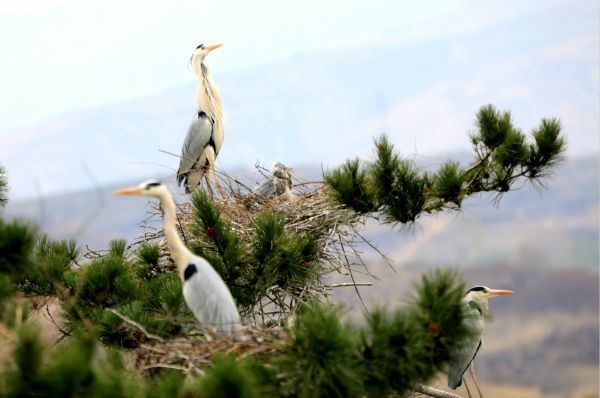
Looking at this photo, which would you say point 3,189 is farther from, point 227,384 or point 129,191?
point 227,384

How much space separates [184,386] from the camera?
11.6 ft

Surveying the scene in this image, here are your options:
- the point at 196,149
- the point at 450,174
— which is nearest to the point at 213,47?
the point at 196,149

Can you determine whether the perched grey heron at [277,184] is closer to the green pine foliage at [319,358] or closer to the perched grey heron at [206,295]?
the perched grey heron at [206,295]

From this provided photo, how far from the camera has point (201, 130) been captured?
8.75m

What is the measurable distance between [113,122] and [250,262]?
94425 mm

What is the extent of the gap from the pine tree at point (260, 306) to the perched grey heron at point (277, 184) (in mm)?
1018

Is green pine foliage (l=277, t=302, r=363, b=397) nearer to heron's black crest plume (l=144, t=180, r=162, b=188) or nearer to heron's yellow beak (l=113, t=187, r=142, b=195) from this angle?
heron's yellow beak (l=113, t=187, r=142, b=195)

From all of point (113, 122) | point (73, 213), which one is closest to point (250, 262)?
point (73, 213)

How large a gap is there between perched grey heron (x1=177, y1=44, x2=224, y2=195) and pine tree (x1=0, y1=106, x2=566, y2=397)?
1765 millimetres

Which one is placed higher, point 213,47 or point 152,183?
point 213,47

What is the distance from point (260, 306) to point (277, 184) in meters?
1.53

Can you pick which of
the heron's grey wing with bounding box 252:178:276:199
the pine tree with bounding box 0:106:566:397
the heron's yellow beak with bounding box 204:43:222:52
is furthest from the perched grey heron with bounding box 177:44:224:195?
the pine tree with bounding box 0:106:566:397

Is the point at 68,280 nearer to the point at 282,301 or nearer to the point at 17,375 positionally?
the point at 282,301

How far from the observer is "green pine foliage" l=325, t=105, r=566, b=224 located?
19.1 ft
